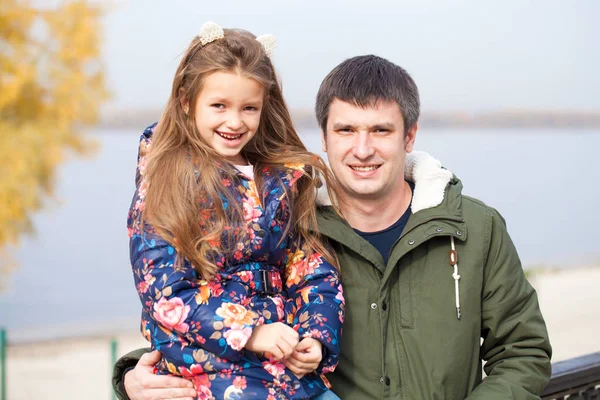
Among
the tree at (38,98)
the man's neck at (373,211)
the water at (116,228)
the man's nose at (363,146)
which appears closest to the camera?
the man's nose at (363,146)

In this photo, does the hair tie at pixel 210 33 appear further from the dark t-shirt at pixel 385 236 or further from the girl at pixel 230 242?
the dark t-shirt at pixel 385 236

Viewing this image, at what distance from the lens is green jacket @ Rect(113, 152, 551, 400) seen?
2074mm

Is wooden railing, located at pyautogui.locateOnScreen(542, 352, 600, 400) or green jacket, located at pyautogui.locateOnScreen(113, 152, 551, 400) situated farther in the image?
wooden railing, located at pyautogui.locateOnScreen(542, 352, 600, 400)

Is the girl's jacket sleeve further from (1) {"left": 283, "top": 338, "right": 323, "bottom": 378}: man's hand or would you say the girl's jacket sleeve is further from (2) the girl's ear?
(2) the girl's ear

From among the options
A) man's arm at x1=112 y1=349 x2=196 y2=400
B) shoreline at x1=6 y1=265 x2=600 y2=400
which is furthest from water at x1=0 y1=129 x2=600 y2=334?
man's arm at x1=112 y1=349 x2=196 y2=400

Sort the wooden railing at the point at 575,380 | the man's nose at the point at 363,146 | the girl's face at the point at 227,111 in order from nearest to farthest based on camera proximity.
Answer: the girl's face at the point at 227,111, the man's nose at the point at 363,146, the wooden railing at the point at 575,380

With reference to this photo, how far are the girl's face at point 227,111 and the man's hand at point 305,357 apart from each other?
0.52 meters

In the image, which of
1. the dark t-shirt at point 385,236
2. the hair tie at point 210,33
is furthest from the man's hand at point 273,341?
the hair tie at point 210,33

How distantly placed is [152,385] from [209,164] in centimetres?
56

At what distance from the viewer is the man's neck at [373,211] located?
223 cm

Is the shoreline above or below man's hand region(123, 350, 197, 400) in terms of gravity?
below

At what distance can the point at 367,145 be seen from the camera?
2131 millimetres

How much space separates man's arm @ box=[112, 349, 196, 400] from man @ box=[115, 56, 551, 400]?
1 centimetres

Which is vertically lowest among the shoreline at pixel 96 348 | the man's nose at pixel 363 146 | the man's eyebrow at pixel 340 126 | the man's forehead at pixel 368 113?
the shoreline at pixel 96 348
